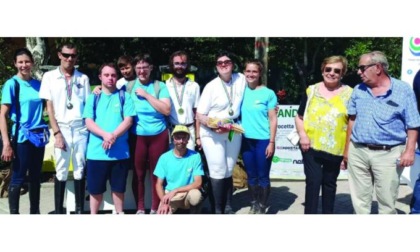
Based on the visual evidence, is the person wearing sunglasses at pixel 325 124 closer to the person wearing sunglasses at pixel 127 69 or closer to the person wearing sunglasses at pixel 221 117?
the person wearing sunglasses at pixel 221 117

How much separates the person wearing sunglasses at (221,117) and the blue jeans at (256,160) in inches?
5.6

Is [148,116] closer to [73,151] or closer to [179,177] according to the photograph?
[179,177]

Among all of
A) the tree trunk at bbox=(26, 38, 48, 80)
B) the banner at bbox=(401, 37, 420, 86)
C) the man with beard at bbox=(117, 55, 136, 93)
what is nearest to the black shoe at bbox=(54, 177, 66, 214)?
the man with beard at bbox=(117, 55, 136, 93)

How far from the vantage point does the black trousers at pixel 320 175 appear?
4723mm

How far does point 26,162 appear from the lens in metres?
4.86

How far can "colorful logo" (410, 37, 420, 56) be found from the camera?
6.54 meters

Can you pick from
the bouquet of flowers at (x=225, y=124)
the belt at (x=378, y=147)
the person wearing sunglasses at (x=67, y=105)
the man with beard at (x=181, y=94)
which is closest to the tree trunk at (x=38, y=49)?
the person wearing sunglasses at (x=67, y=105)

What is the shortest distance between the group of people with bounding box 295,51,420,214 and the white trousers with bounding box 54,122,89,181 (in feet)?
7.50

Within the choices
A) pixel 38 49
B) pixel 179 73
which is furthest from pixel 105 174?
pixel 38 49

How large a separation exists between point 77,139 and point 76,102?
1.29 feet

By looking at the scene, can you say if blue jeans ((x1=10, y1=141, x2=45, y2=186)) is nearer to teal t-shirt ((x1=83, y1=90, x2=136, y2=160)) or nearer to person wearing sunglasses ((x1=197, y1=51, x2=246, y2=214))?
teal t-shirt ((x1=83, y1=90, x2=136, y2=160))

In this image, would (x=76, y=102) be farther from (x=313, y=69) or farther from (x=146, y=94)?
(x=313, y=69)

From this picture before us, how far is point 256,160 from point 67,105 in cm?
215

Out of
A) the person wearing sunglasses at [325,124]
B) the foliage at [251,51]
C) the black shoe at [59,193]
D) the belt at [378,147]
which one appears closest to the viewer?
the belt at [378,147]
